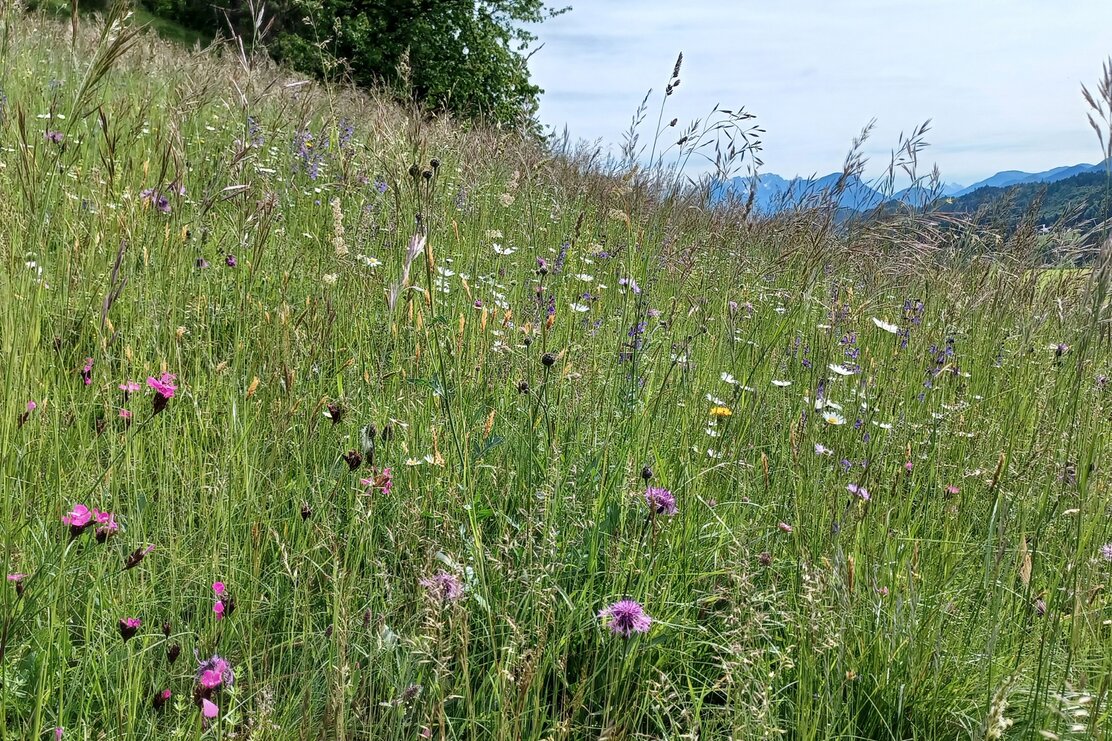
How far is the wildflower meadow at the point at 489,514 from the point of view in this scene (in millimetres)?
1180

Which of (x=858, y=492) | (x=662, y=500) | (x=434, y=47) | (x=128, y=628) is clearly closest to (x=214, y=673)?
(x=128, y=628)

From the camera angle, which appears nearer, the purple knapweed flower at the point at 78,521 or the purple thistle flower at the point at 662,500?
the purple knapweed flower at the point at 78,521

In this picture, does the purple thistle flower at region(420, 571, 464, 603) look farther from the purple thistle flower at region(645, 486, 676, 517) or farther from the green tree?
the green tree

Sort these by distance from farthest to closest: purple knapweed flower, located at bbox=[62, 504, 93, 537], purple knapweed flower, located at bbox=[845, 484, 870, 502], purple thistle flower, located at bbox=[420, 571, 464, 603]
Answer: purple knapweed flower, located at bbox=[845, 484, 870, 502] → purple knapweed flower, located at bbox=[62, 504, 93, 537] → purple thistle flower, located at bbox=[420, 571, 464, 603]

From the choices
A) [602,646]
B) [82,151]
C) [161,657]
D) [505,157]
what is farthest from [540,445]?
[505,157]

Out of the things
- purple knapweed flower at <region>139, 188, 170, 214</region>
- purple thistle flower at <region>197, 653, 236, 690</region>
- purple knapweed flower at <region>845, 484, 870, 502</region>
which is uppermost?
purple knapweed flower at <region>139, 188, 170, 214</region>

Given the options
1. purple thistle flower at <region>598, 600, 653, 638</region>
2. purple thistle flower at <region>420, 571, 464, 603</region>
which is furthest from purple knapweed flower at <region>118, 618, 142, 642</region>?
purple thistle flower at <region>598, 600, 653, 638</region>

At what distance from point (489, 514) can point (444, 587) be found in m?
0.52

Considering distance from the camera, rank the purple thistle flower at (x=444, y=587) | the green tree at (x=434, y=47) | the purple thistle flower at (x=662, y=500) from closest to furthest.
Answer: the purple thistle flower at (x=444, y=587)
the purple thistle flower at (x=662, y=500)
the green tree at (x=434, y=47)

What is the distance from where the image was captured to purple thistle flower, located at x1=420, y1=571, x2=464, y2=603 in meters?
1.03

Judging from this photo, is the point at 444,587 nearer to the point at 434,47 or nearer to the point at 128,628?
the point at 128,628

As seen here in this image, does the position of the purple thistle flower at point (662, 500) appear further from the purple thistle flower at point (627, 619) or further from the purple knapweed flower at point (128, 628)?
the purple knapweed flower at point (128, 628)

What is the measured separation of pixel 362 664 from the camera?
53.2 inches

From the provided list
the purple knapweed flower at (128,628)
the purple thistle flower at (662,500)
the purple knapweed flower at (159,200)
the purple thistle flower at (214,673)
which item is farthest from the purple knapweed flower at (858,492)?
the purple knapweed flower at (159,200)
